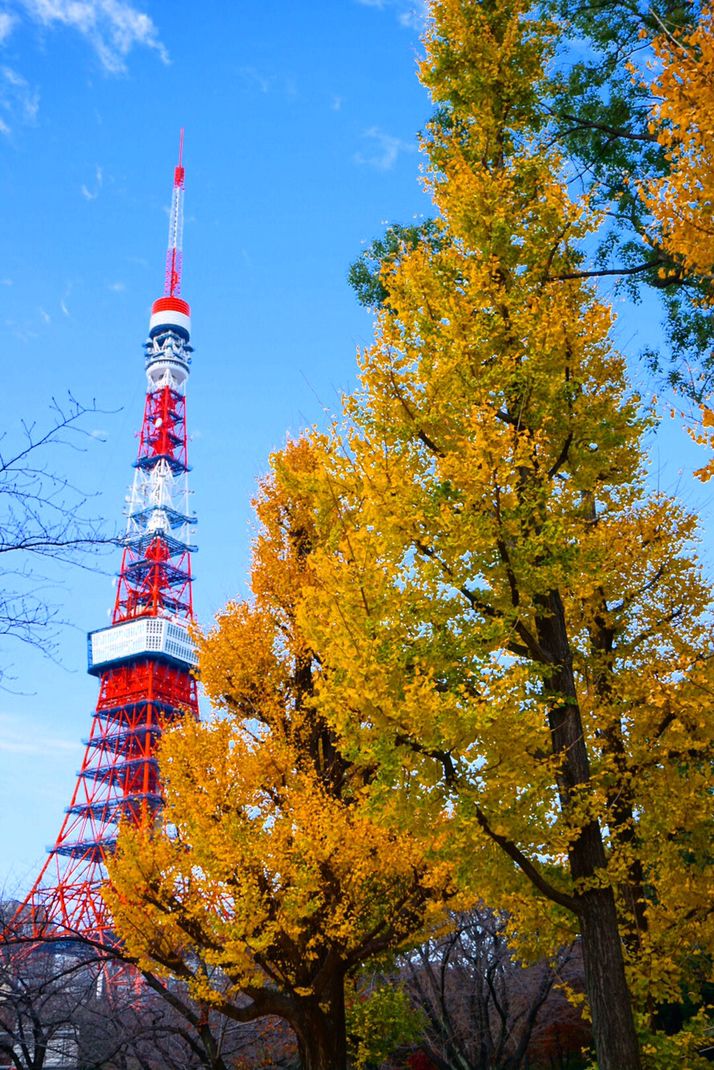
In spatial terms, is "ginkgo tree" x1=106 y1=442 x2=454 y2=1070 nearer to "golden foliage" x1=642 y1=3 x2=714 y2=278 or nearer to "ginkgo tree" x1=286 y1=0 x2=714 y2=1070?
"ginkgo tree" x1=286 y1=0 x2=714 y2=1070

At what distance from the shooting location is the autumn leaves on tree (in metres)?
5.71

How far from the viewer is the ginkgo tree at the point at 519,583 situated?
5.72 m

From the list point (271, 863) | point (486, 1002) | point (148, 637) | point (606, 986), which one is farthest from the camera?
point (148, 637)

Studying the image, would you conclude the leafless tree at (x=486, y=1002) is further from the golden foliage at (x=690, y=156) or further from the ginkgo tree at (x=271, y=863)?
the golden foliage at (x=690, y=156)

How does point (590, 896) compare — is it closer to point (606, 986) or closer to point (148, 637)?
point (606, 986)

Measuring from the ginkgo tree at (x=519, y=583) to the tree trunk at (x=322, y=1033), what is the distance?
2.91 m

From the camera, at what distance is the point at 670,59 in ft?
15.3

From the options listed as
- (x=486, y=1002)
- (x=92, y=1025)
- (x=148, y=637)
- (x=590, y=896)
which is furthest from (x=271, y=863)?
(x=148, y=637)

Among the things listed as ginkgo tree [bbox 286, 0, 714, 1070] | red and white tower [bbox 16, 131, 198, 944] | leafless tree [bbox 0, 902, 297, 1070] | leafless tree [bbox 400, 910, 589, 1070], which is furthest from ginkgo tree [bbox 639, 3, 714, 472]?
red and white tower [bbox 16, 131, 198, 944]

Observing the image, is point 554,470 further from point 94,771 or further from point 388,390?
point 94,771

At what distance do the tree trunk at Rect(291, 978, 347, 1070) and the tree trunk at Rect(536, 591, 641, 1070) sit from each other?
416 cm

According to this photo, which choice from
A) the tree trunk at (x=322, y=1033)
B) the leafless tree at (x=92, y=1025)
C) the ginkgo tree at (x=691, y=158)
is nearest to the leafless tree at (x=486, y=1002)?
the leafless tree at (x=92, y=1025)

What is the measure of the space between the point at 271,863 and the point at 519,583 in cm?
411

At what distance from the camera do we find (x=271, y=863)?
8.29 m
